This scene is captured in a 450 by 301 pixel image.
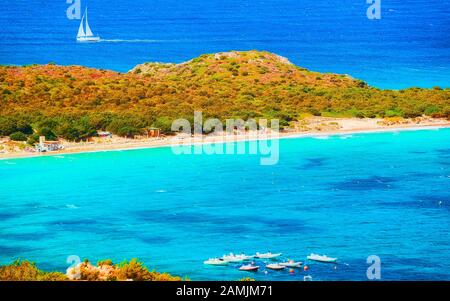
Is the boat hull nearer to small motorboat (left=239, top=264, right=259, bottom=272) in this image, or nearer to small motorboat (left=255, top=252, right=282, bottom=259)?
small motorboat (left=255, top=252, right=282, bottom=259)

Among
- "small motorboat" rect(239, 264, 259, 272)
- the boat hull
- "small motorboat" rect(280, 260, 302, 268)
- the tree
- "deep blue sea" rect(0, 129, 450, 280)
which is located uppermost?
the boat hull

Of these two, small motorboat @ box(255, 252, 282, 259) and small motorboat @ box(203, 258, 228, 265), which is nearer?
small motorboat @ box(203, 258, 228, 265)

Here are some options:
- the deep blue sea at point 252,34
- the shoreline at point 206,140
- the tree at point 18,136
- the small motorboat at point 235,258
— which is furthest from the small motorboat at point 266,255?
the deep blue sea at point 252,34

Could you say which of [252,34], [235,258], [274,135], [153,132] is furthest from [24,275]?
[252,34]

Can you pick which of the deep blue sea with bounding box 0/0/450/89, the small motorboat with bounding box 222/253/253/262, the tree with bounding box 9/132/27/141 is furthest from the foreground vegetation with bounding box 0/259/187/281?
the deep blue sea with bounding box 0/0/450/89

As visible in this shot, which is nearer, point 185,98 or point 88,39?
point 185,98

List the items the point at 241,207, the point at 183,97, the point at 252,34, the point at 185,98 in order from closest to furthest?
the point at 241,207 < the point at 185,98 < the point at 183,97 < the point at 252,34

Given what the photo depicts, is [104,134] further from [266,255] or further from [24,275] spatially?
[24,275]
